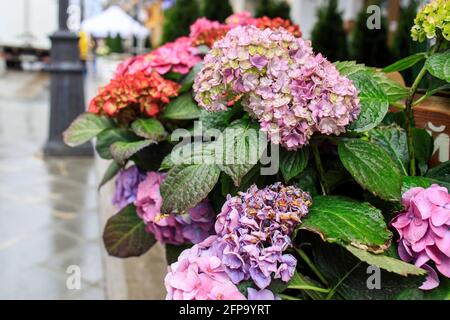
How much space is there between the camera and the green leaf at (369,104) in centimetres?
121

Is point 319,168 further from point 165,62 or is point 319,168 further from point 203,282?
point 165,62

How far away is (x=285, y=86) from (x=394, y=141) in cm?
43

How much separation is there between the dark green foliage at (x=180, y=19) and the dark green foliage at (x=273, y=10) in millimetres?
791

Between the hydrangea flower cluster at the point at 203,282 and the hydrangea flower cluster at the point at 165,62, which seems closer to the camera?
the hydrangea flower cluster at the point at 203,282

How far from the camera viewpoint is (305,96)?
1.14 metres

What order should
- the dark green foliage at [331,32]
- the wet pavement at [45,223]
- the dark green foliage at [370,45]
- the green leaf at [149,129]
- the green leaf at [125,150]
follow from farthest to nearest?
the dark green foliage at [331,32], the dark green foliage at [370,45], the wet pavement at [45,223], the green leaf at [149,129], the green leaf at [125,150]

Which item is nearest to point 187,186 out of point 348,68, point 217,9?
point 348,68

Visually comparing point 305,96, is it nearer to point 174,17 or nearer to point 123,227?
point 123,227

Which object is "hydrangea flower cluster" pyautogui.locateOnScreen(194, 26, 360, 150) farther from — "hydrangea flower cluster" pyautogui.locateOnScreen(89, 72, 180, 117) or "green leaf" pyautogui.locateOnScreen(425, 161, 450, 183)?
"hydrangea flower cluster" pyautogui.locateOnScreen(89, 72, 180, 117)

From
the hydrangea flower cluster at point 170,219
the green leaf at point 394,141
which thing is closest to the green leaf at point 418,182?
the green leaf at point 394,141

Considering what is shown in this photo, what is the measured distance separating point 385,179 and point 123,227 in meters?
0.96

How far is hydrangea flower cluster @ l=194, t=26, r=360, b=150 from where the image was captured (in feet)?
3.74

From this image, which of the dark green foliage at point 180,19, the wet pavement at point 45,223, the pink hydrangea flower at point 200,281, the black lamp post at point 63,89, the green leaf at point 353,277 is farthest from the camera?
the black lamp post at point 63,89

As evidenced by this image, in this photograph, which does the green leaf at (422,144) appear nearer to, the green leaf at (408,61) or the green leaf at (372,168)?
the green leaf at (408,61)
